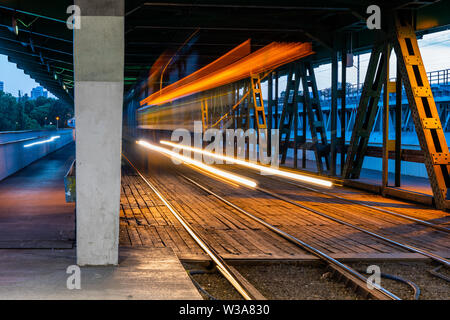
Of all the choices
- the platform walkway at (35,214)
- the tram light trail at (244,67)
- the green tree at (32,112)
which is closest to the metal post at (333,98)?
the tram light trail at (244,67)

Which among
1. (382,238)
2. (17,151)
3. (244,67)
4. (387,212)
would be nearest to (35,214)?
(382,238)

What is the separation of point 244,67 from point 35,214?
41.8ft

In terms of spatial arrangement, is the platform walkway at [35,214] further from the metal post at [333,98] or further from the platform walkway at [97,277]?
the metal post at [333,98]

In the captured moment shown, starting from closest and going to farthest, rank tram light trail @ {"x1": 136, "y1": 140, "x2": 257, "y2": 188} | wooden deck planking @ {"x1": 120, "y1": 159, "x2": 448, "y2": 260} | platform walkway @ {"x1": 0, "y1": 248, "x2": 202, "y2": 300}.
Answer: platform walkway @ {"x1": 0, "y1": 248, "x2": 202, "y2": 300} → wooden deck planking @ {"x1": 120, "y1": 159, "x2": 448, "y2": 260} → tram light trail @ {"x1": 136, "y1": 140, "x2": 257, "y2": 188}

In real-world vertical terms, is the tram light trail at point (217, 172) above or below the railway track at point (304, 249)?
above

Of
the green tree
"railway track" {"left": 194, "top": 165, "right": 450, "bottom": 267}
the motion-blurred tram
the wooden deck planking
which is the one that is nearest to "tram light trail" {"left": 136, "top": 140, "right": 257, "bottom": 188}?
the wooden deck planking

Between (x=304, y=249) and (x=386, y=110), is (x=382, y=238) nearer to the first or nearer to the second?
(x=304, y=249)

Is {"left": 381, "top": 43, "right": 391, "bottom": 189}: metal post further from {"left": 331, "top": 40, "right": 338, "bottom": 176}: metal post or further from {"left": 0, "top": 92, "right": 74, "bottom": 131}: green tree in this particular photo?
{"left": 0, "top": 92, "right": 74, "bottom": 131}: green tree

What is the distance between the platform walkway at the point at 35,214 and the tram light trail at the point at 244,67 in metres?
8.17

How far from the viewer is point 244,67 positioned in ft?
72.3

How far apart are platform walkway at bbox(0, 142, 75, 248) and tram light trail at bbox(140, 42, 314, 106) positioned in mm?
8174

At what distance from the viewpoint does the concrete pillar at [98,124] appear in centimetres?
640

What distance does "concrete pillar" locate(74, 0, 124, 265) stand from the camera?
640 centimetres
